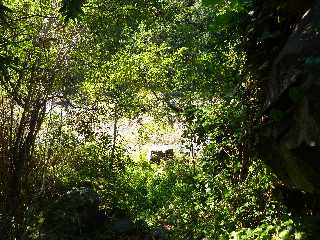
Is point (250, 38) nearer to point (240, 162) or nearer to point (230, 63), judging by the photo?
point (230, 63)

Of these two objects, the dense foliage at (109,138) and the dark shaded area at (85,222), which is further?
the dark shaded area at (85,222)

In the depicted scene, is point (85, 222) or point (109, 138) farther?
point (109, 138)

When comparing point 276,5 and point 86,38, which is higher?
point 86,38

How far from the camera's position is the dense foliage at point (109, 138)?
5.69 metres

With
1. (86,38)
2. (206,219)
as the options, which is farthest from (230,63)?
(86,38)

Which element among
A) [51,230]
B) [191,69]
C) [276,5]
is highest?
[191,69]

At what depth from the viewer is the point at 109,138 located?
13.0 m

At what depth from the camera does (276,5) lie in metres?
5.64

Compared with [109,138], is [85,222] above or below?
below

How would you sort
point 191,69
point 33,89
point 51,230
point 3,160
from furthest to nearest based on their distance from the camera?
point 191,69
point 51,230
point 33,89
point 3,160

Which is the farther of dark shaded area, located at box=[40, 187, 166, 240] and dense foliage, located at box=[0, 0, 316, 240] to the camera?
dark shaded area, located at box=[40, 187, 166, 240]

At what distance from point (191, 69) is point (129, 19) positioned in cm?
304

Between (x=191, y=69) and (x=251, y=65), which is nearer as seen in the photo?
(x=251, y=65)

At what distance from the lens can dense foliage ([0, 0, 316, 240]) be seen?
224 inches
